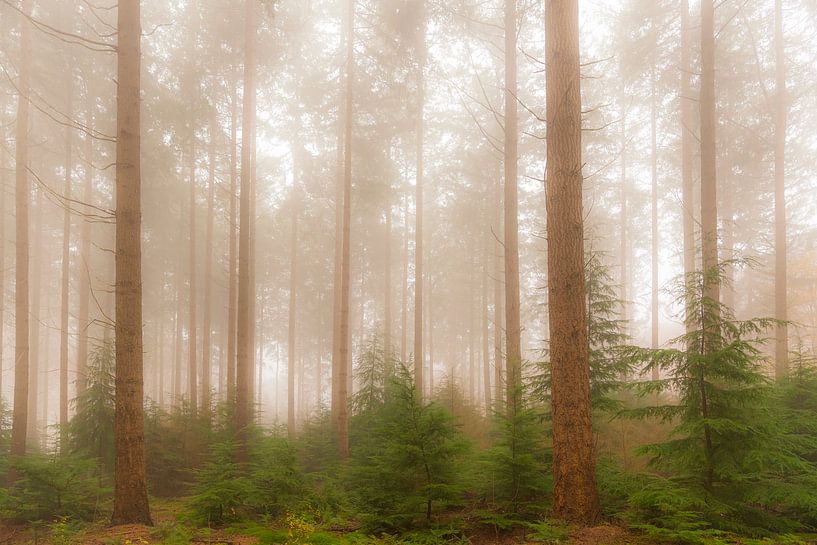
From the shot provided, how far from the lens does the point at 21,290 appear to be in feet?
40.7

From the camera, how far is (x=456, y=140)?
22.5m

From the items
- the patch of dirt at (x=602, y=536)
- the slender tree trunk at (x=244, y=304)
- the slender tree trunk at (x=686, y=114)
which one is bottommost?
the patch of dirt at (x=602, y=536)

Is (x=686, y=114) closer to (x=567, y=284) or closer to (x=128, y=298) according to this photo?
(x=567, y=284)

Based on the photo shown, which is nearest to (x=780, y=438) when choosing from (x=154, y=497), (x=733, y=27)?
(x=154, y=497)

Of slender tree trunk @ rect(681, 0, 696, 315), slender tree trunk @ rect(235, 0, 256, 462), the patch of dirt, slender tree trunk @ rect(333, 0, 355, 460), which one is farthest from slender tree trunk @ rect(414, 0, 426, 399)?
the patch of dirt

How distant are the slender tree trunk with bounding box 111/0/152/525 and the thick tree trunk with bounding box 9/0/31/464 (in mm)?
5875

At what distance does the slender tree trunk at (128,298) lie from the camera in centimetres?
730

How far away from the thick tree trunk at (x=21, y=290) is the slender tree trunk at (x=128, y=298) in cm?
587

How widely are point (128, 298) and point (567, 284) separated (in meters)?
6.59

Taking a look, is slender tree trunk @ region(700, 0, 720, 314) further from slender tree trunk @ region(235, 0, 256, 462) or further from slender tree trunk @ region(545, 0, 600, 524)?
slender tree trunk @ region(235, 0, 256, 462)

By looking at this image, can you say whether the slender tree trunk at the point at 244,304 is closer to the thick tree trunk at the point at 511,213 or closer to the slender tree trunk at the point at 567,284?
the thick tree trunk at the point at 511,213

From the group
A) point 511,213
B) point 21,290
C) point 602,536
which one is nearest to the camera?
point 602,536

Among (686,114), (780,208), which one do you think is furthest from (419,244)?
(780,208)

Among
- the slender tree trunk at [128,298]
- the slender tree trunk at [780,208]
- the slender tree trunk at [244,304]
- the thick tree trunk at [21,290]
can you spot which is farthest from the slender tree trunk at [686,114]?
the thick tree trunk at [21,290]
